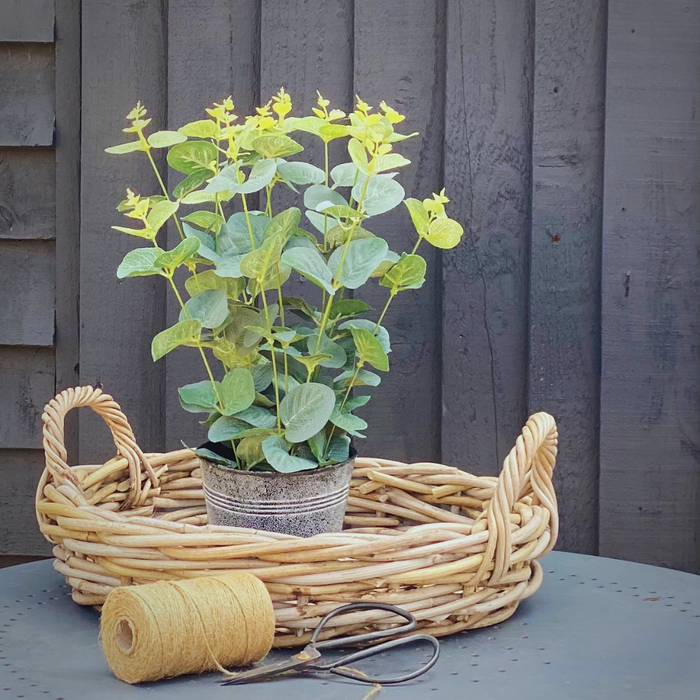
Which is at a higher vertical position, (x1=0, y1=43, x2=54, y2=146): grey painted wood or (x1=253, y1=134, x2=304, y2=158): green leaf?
(x1=0, y1=43, x2=54, y2=146): grey painted wood

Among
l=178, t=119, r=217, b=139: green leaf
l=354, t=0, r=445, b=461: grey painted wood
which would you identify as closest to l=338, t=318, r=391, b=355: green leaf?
l=178, t=119, r=217, b=139: green leaf

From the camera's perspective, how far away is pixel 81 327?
4.33ft

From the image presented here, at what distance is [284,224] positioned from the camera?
0.85m

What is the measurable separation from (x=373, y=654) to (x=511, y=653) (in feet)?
0.40

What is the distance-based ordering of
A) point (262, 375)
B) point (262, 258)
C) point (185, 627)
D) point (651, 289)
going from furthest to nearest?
point (651, 289), point (262, 375), point (262, 258), point (185, 627)

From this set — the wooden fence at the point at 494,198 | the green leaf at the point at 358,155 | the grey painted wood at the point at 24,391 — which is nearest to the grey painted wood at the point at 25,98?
the wooden fence at the point at 494,198

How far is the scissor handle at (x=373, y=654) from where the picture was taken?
72 centimetres

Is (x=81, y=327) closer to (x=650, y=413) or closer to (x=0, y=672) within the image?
(x=0, y=672)

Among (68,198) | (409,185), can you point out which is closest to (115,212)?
(68,198)

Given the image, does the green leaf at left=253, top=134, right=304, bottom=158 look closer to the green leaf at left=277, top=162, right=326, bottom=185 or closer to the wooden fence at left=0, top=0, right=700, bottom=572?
the green leaf at left=277, top=162, right=326, bottom=185

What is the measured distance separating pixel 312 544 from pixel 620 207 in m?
0.71

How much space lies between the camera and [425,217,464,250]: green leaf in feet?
2.88

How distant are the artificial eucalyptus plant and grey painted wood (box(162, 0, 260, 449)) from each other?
0.38m

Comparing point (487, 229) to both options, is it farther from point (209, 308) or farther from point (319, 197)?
point (209, 308)
